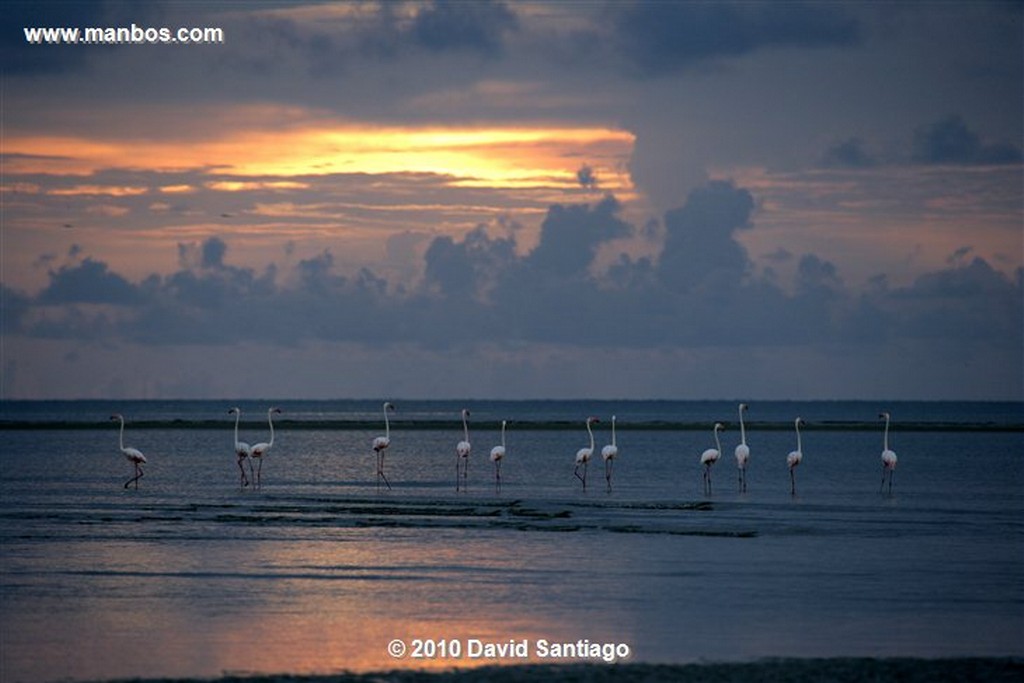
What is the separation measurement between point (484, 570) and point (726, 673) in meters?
9.51

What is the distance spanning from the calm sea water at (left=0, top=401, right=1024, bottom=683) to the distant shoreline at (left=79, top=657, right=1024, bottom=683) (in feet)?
2.26

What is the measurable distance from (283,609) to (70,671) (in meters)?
4.75

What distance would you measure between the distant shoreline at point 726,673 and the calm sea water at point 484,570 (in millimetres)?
689

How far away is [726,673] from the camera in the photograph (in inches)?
689

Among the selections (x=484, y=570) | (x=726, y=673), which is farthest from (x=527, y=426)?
(x=726, y=673)

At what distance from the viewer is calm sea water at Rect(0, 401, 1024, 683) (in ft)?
64.8

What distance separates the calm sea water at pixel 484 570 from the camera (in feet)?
64.8

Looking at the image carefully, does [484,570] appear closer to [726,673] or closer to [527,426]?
[726,673]

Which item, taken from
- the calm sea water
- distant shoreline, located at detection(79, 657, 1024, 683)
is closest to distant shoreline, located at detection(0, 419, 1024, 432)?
the calm sea water

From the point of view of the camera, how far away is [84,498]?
140 feet

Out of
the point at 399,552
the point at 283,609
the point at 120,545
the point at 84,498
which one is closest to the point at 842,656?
the point at 283,609

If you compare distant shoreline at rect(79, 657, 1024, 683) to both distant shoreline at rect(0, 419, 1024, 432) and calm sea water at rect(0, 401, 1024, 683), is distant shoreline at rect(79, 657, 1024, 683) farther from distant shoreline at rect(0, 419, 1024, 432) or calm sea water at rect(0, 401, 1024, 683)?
distant shoreline at rect(0, 419, 1024, 432)

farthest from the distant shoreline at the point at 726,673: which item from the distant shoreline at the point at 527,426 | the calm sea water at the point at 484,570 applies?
the distant shoreline at the point at 527,426

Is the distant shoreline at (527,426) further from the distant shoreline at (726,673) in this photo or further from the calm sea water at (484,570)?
the distant shoreline at (726,673)
